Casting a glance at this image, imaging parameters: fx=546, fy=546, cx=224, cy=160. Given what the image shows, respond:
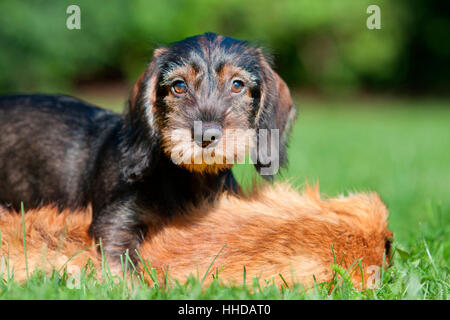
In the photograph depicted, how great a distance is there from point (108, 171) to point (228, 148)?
1253mm

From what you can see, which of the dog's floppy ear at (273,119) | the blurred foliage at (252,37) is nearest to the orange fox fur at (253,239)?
the dog's floppy ear at (273,119)

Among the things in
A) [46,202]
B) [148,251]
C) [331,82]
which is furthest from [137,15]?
[148,251]

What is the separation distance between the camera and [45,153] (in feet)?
13.2

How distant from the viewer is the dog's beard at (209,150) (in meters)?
2.70

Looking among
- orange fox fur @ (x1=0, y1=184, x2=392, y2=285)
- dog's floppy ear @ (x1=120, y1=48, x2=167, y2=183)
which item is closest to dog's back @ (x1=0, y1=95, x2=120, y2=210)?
dog's floppy ear @ (x1=120, y1=48, x2=167, y2=183)

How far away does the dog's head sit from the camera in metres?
2.91

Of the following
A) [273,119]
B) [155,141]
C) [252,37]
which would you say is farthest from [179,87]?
[252,37]

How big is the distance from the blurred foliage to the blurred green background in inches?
1.8

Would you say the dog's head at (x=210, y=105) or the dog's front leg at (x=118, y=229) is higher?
the dog's head at (x=210, y=105)

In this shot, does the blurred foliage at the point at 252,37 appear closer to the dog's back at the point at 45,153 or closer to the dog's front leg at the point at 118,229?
the dog's back at the point at 45,153

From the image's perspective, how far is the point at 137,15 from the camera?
22547 millimetres

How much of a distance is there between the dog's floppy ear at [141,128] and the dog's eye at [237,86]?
1.66ft

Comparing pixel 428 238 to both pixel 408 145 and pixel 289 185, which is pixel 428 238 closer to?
pixel 289 185

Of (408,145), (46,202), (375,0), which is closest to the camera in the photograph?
(46,202)
